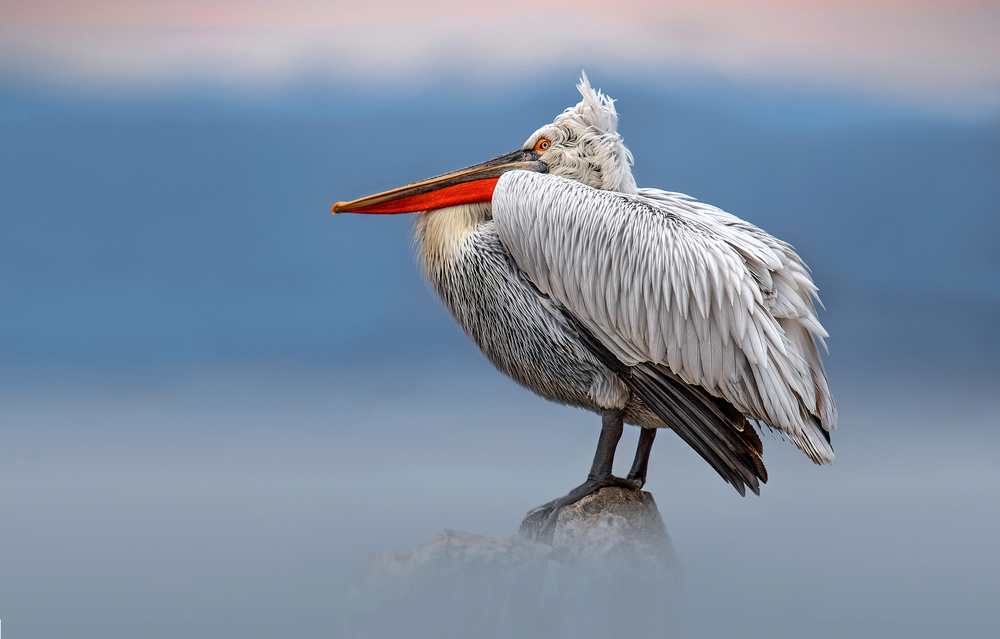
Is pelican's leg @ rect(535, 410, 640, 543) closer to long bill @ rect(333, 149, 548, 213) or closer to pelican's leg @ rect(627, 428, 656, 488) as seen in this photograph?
pelican's leg @ rect(627, 428, 656, 488)

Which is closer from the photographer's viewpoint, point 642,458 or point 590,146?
point 590,146

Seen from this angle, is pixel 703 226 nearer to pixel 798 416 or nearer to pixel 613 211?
pixel 613 211

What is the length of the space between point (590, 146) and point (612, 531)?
1568 mm

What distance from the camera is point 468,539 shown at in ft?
13.8

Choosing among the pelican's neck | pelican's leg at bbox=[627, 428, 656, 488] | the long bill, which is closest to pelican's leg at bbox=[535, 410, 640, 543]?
pelican's leg at bbox=[627, 428, 656, 488]

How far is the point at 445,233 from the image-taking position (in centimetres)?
436

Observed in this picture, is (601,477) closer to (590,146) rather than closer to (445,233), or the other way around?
(445,233)

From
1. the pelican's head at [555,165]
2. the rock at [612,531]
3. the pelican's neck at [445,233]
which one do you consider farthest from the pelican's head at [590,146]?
the rock at [612,531]

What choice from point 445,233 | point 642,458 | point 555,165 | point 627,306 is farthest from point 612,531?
point 555,165

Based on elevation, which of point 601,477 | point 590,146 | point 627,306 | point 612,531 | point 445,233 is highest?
point 590,146

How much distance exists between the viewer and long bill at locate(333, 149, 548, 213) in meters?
4.41

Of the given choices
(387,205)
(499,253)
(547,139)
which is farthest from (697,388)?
(387,205)

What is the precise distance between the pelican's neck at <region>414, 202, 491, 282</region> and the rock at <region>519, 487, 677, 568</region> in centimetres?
114

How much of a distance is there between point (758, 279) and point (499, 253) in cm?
103
